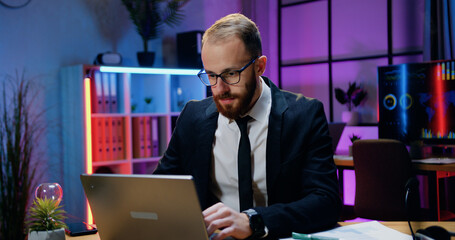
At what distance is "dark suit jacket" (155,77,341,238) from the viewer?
1.41 metres

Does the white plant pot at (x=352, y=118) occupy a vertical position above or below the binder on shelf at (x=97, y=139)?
above

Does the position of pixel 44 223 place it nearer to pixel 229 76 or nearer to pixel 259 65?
pixel 229 76

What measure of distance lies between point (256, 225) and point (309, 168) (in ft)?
1.23

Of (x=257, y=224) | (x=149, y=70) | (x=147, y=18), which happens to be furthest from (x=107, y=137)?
(x=257, y=224)

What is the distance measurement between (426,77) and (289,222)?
3.13m

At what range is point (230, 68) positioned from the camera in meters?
1.45

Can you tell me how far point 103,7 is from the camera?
4469 millimetres

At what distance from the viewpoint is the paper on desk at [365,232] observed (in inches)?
49.6

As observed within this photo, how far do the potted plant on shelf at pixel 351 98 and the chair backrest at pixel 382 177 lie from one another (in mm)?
1405

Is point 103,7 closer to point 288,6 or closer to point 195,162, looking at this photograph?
point 288,6

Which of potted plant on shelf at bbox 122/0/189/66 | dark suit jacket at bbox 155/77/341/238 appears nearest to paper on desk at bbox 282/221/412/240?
dark suit jacket at bbox 155/77/341/238

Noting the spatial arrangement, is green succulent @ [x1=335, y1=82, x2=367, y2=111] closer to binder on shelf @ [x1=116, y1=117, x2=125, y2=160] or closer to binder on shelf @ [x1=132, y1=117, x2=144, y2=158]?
binder on shelf @ [x1=132, y1=117, x2=144, y2=158]

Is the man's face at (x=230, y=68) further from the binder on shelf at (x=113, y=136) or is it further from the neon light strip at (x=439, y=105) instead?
the neon light strip at (x=439, y=105)

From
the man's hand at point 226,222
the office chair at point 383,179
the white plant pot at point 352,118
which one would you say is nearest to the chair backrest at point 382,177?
the office chair at point 383,179
